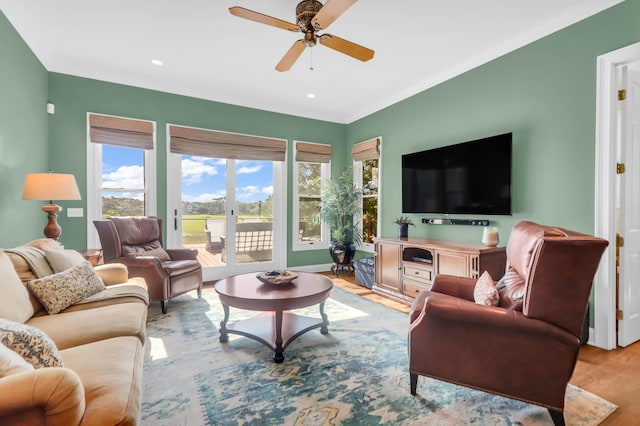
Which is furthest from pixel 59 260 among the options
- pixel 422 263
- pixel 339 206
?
pixel 339 206

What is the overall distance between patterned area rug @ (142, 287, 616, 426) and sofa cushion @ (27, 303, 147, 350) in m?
0.44

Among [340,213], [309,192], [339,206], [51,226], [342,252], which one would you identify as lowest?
[342,252]

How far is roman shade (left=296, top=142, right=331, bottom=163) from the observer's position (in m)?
5.39

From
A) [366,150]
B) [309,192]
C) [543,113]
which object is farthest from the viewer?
[309,192]

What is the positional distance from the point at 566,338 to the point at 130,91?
195 inches

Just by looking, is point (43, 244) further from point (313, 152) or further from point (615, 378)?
point (615, 378)

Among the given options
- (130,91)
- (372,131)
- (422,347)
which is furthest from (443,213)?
(130,91)

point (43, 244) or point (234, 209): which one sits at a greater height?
point (234, 209)

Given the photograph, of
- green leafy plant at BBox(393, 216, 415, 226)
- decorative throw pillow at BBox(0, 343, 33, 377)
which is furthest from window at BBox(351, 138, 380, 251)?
decorative throw pillow at BBox(0, 343, 33, 377)

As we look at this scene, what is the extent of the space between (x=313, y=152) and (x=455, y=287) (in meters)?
3.72

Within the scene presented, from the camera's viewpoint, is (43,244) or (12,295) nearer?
(12,295)

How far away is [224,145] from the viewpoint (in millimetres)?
4758

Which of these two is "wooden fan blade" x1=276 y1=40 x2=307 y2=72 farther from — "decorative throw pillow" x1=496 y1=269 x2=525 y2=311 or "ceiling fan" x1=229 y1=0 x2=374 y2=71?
"decorative throw pillow" x1=496 y1=269 x2=525 y2=311

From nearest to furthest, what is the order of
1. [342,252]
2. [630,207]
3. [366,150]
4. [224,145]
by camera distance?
[630,207] → [224,145] → [342,252] → [366,150]
